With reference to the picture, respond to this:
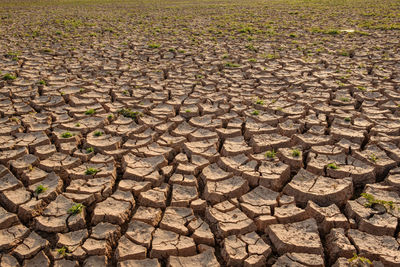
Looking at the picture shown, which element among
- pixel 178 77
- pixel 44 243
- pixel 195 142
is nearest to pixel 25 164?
pixel 44 243

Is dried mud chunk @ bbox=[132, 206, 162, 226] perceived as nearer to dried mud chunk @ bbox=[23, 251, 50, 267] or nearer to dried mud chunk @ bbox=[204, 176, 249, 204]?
dried mud chunk @ bbox=[204, 176, 249, 204]

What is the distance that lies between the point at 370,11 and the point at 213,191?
48.1 ft

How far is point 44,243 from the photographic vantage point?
8.85 feet

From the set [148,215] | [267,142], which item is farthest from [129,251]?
[267,142]

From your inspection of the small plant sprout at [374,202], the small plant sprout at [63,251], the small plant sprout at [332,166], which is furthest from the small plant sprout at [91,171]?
the small plant sprout at [374,202]

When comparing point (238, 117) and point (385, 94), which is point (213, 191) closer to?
point (238, 117)

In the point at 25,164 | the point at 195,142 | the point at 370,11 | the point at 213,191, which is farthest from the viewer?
the point at 370,11

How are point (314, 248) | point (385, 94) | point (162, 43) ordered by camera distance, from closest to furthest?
1. point (314, 248)
2. point (385, 94)
3. point (162, 43)

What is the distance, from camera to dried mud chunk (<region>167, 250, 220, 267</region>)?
256 centimetres

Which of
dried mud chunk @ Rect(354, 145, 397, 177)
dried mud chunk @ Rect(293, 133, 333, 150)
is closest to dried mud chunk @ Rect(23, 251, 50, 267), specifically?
dried mud chunk @ Rect(293, 133, 333, 150)

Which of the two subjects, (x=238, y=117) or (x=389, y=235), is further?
(x=238, y=117)

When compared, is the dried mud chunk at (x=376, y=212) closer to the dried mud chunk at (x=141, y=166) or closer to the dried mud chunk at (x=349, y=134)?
the dried mud chunk at (x=349, y=134)

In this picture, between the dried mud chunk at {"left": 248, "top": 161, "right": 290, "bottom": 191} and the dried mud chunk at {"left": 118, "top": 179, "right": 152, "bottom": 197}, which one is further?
the dried mud chunk at {"left": 248, "top": 161, "right": 290, "bottom": 191}

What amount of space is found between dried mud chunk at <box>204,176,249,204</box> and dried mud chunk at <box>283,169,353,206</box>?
41 cm
